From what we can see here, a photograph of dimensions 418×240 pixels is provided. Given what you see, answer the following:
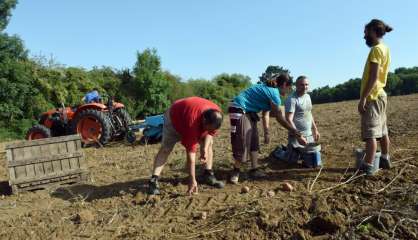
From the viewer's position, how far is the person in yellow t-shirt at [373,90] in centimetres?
470

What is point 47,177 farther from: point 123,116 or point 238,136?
point 123,116

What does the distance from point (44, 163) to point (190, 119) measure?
2.79 m

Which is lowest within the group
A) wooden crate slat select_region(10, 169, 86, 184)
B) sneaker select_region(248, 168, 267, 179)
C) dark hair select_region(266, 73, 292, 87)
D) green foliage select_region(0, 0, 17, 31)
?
sneaker select_region(248, 168, 267, 179)

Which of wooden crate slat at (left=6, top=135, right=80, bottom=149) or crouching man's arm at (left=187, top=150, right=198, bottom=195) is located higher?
wooden crate slat at (left=6, top=135, right=80, bottom=149)

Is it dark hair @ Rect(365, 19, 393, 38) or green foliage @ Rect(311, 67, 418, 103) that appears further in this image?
green foliage @ Rect(311, 67, 418, 103)

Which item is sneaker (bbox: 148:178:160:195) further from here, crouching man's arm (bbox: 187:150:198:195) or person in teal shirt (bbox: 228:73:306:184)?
person in teal shirt (bbox: 228:73:306:184)

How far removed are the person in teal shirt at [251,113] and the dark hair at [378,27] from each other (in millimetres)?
1165

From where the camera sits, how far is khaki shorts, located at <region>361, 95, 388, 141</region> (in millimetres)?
4844

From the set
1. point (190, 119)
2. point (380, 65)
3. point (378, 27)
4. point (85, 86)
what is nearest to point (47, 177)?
point (190, 119)

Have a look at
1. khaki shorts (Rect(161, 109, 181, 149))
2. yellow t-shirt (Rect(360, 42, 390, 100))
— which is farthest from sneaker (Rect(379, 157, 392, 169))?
khaki shorts (Rect(161, 109, 181, 149))

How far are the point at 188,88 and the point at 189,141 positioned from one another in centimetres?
2502

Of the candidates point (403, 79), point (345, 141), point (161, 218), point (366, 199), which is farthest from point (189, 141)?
point (403, 79)

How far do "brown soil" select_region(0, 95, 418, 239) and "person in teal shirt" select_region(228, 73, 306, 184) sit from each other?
0.41 meters

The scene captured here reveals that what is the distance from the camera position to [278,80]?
5449 mm
